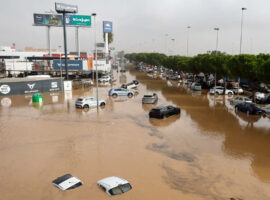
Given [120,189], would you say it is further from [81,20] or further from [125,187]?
[81,20]

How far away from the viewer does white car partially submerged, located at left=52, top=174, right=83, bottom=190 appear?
39.0 feet

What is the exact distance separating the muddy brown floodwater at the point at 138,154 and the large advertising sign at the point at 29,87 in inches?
552

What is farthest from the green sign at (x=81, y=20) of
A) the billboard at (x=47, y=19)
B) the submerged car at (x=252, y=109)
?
the submerged car at (x=252, y=109)

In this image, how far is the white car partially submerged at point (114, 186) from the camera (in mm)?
11359

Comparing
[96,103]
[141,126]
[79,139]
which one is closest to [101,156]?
[79,139]

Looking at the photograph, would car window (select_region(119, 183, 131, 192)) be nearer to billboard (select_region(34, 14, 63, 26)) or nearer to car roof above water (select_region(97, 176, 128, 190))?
car roof above water (select_region(97, 176, 128, 190))

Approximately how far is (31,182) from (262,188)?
11994 millimetres

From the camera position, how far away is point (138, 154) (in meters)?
16.4

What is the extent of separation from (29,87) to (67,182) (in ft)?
113

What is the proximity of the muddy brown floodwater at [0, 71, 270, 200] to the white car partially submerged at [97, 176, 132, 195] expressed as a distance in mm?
259

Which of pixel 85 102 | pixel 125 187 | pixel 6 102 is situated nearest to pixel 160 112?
pixel 85 102

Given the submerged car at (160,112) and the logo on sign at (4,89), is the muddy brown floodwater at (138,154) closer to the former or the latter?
the submerged car at (160,112)

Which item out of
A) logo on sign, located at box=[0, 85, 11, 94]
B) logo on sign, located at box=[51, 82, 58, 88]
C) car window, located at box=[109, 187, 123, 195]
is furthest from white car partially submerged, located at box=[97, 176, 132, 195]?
logo on sign, located at box=[51, 82, 58, 88]

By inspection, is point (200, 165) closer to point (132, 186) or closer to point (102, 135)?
point (132, 186)
